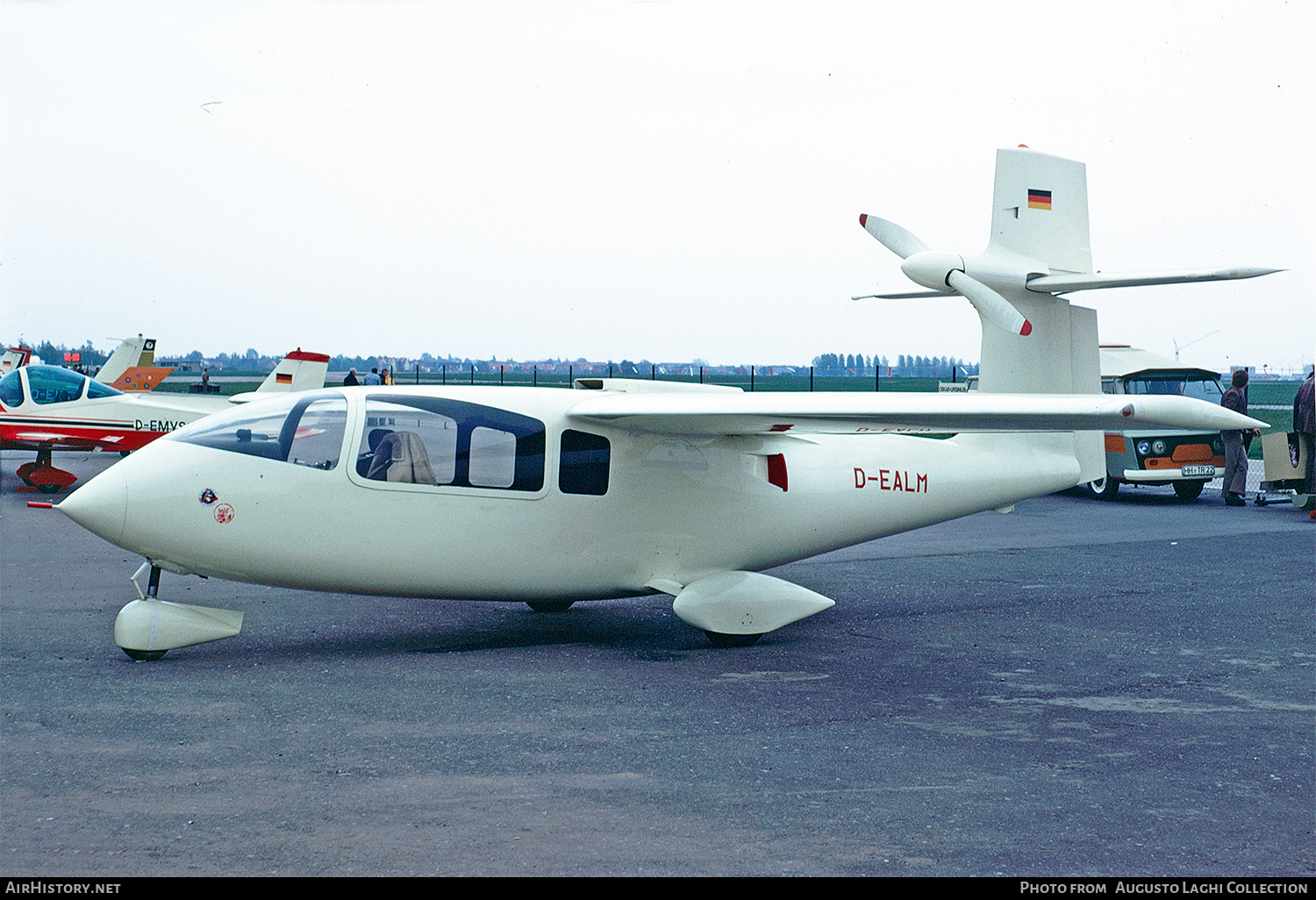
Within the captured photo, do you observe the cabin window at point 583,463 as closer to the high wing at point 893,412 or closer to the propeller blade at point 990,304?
the high wing at point 893,412

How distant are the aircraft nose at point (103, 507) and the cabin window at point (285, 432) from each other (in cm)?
57

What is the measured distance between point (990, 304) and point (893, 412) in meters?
2.07

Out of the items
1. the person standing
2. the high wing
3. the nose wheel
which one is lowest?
the nose wheel


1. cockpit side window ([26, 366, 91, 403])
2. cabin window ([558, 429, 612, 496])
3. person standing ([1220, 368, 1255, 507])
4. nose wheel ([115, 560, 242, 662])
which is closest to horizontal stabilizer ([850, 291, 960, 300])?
cabin window ([558, 429, 612, 496])

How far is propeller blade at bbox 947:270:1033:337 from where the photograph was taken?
824cm

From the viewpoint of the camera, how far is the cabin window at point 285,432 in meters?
7.30

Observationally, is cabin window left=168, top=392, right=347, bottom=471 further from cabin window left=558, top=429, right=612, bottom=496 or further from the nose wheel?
cabin window left=558, top=429, right=612, bottom=496

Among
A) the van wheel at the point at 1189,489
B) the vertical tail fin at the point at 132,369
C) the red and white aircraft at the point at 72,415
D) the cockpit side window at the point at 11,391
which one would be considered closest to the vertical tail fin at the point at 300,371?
the red and white aircraft at the point at 72,415

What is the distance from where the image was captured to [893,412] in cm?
690

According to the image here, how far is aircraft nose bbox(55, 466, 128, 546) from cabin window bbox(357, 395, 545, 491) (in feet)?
4.76

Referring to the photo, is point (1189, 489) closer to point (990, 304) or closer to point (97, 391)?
point (990, 304)

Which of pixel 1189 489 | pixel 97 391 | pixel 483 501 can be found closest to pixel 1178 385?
pixel 1189 489
